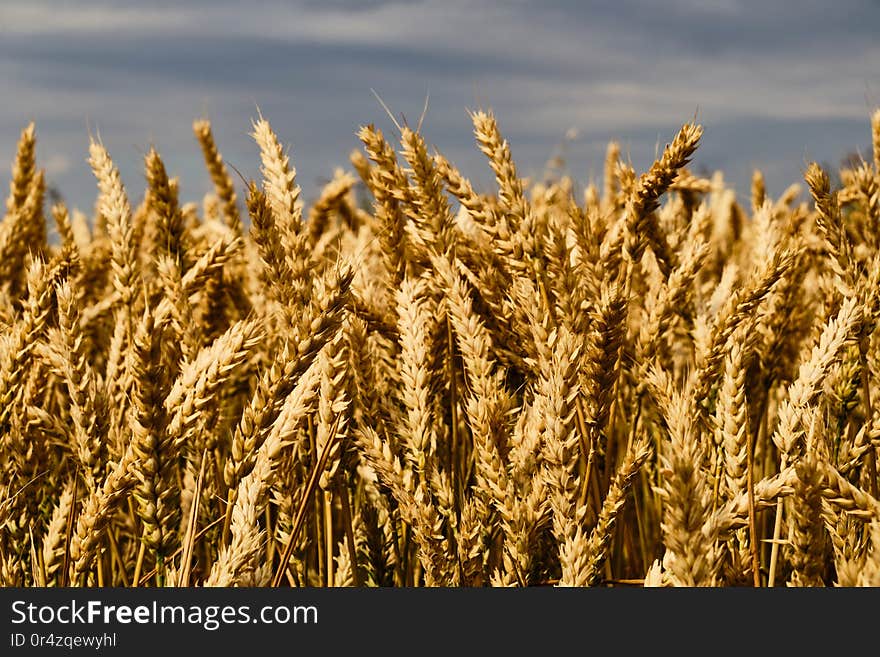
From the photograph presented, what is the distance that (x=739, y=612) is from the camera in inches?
46.9

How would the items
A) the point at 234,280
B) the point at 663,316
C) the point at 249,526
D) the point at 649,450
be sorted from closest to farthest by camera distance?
the point at 249,526 → the point at 649,450 → the point at 663,316 → the point at 234,280

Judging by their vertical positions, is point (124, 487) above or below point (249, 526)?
above

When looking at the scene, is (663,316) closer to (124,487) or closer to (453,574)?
(453,574)

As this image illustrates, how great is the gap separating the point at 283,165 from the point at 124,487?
85 centimetres

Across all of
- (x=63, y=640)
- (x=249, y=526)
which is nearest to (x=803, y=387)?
(x=249, y=526)

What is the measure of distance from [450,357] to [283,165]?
609 millimetres

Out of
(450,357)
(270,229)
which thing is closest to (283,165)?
(270,229)

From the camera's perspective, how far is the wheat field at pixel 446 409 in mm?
1324

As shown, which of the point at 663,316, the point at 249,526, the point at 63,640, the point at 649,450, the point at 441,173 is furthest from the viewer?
the point at 441,173

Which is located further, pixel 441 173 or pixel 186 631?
pixel 441 173

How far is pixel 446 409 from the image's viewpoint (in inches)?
84.5

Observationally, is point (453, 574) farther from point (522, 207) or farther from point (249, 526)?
point (522, 207)

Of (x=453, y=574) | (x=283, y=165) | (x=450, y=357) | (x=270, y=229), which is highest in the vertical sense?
(x=283, y=165)

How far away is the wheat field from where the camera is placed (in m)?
1.32
